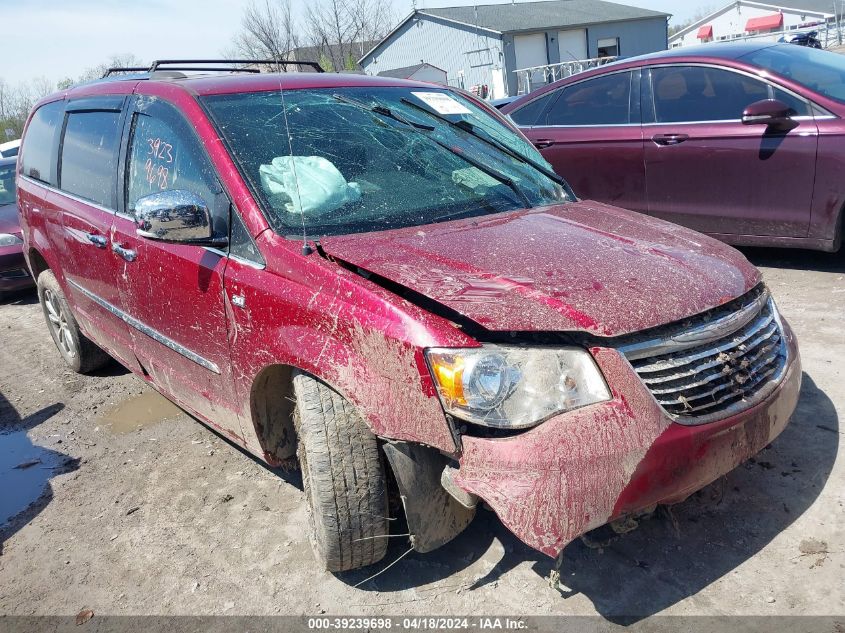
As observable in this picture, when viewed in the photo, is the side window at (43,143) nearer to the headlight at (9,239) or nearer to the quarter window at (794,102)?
the headlight at (9,239)

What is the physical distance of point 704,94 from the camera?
18.2 ft

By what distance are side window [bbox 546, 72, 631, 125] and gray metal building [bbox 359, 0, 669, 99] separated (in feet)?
101

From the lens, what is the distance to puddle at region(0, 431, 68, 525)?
361cm

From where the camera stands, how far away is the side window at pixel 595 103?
6008 mm

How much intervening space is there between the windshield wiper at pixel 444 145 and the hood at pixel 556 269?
36cm

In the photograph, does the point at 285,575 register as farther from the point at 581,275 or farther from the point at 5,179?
the point at 5,179

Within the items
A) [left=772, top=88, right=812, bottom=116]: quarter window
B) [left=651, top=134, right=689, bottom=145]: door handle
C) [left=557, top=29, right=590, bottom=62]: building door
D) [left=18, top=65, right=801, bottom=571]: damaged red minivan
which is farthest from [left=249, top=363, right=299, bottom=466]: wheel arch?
[left=557, top=29, right=590, bottom=62]: building door

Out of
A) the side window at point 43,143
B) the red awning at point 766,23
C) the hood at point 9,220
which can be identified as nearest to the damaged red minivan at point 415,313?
the side window at point 43,143

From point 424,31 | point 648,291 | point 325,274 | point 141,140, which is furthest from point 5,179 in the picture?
point 424,31

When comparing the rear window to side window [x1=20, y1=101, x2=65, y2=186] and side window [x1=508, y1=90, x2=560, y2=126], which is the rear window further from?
side window [x1=508, y1=90, x2=560, y2=126]

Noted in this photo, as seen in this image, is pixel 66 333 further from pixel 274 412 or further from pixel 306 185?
pixel 306 185

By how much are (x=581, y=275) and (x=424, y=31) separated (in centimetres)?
4337

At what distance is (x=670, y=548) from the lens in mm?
2670

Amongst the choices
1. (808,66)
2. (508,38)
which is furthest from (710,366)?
(508,38)
